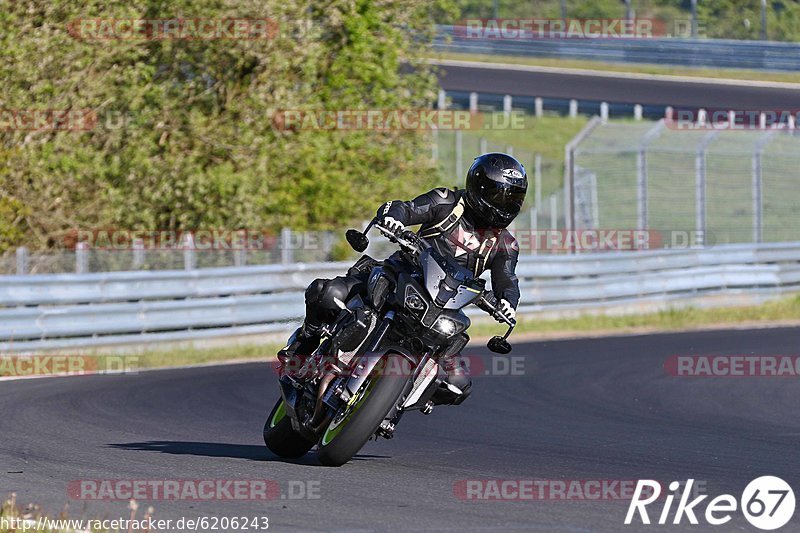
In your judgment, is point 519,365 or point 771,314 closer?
point 519,365

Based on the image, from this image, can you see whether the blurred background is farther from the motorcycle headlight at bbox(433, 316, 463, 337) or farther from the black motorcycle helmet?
the motorcycle headlight at bbox(433, 316, 463, 337)

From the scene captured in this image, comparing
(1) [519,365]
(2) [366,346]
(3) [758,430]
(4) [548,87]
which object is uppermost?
(2) [366,346]

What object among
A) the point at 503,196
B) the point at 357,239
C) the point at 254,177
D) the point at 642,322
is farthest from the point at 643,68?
the point at 357,239

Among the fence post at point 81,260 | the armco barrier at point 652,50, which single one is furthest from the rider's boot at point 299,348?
the armco barrier at point 652,50

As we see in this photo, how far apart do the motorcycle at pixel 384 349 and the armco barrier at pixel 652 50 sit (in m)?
29.7

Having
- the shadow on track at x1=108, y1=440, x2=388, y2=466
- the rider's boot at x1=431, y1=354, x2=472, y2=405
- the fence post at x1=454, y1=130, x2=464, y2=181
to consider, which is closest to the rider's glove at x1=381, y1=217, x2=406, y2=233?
the rider's boot at x1=431, y1=354, x2=472, y2=405

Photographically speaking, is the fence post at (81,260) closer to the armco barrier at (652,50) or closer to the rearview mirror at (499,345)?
the rearview mirror at (499,345)

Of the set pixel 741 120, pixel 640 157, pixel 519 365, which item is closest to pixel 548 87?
pixel 741 120

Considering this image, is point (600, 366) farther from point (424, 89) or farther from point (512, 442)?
point (424, 89)

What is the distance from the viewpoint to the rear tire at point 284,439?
8.46 metres

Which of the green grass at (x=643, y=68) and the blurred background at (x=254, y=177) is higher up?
the blurred background at (x=254, y=177)

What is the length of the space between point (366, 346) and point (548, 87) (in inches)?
1359

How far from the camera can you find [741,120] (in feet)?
113

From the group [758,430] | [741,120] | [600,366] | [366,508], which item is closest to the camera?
[366,508]
